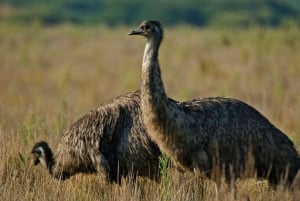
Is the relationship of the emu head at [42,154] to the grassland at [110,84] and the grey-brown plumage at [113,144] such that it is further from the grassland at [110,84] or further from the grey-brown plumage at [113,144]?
the grey-brown plumage at [113,144]

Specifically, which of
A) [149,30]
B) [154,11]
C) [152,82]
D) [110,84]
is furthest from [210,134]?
[154,11]

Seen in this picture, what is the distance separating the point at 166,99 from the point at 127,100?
1023 millimetres

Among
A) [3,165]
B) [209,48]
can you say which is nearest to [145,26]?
[3,165]

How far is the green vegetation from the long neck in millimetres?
37678

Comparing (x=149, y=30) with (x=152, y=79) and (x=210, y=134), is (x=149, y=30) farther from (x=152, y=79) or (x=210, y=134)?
(x=210, y=134)

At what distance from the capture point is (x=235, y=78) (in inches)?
667

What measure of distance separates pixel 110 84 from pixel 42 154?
8708 millimetres

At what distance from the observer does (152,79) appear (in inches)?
270

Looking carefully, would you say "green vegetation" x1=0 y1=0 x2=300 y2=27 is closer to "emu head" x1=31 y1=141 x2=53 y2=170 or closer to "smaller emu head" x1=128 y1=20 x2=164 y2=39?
"emu head" x1=31 y1=141 x2=53 y2=170

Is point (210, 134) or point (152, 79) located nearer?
point (152, 79)

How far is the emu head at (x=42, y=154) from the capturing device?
27.3 ft

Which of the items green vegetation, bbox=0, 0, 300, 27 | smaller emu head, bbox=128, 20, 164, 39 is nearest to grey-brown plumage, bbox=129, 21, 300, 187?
smaller emu head, bbox=128, 20, 164, 39

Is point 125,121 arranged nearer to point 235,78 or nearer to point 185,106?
point 185,106

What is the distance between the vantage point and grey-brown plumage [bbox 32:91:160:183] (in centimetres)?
767
